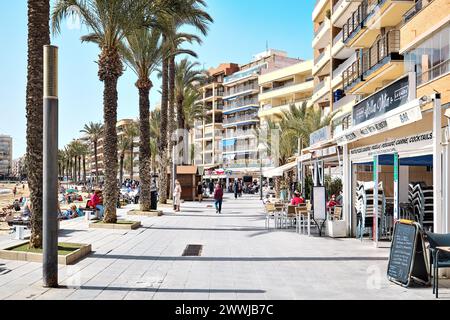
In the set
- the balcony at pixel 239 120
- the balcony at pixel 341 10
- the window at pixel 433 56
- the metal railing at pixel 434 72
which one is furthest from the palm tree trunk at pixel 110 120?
the balcony at pixel 239 120

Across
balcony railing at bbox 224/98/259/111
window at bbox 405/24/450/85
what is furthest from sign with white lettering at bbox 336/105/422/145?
balcony railing at bbox 224/98/259/111

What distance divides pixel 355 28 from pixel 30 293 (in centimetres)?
3211

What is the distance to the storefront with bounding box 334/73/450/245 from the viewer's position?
892 cm

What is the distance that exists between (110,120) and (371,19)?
20952 mm

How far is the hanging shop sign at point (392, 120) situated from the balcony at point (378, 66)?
16690 mm

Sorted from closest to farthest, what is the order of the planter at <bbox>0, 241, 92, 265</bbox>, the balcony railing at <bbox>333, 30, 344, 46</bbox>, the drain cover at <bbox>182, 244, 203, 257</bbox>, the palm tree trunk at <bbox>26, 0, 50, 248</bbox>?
the planter at <bbox>0, 241, 92, 265</bbox> → the palm tree trunk at <bbox>26, 0, 50, 248</bbox> → the drain cover at <bbox>182, 244, 203, 257</bbox> → the balcony railing at <bbox>333, 30, 344, 46</bbox>

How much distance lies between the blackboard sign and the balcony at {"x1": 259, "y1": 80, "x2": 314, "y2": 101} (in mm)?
55924

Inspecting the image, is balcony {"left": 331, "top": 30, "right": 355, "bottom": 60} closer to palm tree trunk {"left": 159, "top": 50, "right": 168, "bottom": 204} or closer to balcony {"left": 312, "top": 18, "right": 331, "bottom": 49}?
balcony {"left": 312, "top": 18, "right": 331, "bottom": 49}

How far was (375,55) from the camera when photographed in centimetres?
3128

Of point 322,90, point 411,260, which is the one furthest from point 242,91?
point 411,260

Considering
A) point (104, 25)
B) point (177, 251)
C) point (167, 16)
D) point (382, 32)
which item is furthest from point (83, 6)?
point (382, 32)

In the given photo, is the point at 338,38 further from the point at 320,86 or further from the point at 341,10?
the point at 320,86

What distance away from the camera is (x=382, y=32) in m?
31.7
